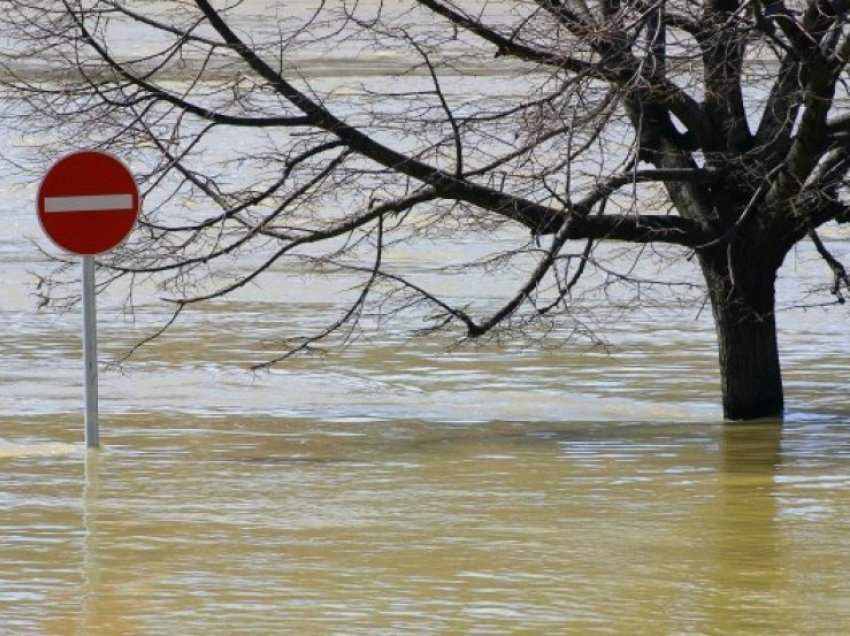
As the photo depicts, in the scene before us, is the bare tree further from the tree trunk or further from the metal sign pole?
the metal sign pole

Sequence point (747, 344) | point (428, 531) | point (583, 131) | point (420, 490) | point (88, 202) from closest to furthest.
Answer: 1. point (428, 531)
2. point (420, 490)
3. point (88, 202)
4. point (583, 131)
5. point (747, 344)

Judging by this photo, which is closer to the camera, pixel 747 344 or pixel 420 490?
pixel 420 490

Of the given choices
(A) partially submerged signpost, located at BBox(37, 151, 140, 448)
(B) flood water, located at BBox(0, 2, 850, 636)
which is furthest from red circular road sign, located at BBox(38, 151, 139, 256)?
(B) flood water, located at BBox(0, 2, 850, 636)

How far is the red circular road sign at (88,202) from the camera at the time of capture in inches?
467

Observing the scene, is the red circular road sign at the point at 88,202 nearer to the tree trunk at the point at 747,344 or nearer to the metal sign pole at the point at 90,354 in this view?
the metal sign pole at the point at 90,354

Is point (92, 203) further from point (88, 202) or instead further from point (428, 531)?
point (428, 531)

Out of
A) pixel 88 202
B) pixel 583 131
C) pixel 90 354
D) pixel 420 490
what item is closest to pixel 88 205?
pixel 88 202

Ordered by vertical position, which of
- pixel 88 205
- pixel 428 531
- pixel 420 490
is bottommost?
pixel 428 531

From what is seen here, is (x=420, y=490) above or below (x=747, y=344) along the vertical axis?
below

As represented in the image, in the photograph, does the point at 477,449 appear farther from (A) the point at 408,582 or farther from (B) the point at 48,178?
(A) the point at 408,582

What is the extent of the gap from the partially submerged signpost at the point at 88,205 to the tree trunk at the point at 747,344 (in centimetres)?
416

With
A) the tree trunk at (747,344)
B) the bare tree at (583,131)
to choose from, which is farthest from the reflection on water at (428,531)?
the bare tree at (583,131)

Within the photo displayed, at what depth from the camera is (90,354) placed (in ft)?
40.5

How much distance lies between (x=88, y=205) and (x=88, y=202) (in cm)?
3
